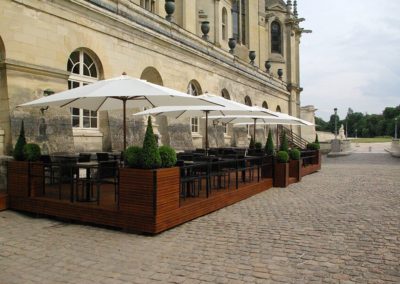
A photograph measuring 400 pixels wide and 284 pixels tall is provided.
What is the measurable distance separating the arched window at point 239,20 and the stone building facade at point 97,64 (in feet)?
34.7

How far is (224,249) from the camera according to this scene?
577 centimetres

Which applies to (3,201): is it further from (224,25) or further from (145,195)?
(224,25)

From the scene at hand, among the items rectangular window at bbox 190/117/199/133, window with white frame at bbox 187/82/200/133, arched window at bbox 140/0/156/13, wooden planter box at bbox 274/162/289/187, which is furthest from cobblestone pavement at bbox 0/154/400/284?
arched window at bbox 140/0/156/13

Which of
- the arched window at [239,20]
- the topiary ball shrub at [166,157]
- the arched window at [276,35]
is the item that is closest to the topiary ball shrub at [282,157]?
the topiary ball shrub at [166,157]

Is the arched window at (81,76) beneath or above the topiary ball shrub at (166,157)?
above

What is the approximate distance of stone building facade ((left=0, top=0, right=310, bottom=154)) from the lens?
1005 centimetres

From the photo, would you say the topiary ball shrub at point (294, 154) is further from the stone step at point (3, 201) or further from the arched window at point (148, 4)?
the arched window at point (148, 4)

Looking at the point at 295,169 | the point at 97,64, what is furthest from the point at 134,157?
the point at 295,169

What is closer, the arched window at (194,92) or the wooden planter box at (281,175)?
the wooden planter box at (281,175)

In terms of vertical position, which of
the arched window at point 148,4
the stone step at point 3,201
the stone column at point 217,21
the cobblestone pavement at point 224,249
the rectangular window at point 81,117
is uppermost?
the stone column at point 217,21

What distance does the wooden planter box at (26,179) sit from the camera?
26.8 ft

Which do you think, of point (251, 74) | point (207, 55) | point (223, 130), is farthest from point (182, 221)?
point (251, 74)

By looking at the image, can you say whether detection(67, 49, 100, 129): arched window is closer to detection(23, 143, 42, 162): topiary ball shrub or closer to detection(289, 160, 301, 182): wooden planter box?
detection(23, 143, 42, 162): topiary ball shrub

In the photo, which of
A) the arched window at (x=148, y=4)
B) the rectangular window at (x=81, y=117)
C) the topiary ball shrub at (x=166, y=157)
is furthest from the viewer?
the arched window at (x=148, y=4)
